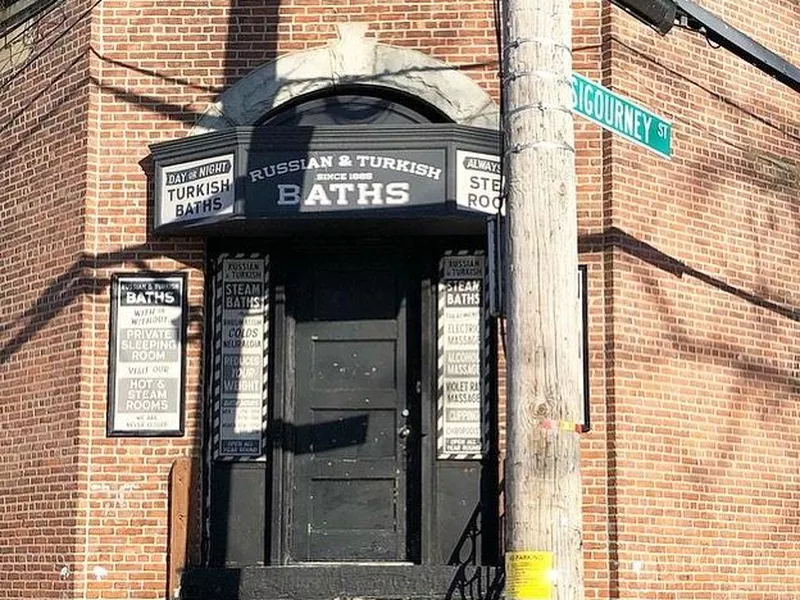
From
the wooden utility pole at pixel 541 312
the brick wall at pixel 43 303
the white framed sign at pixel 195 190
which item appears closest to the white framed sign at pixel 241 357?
the white framed sign at pixel 195 190

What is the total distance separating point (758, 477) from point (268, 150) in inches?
187

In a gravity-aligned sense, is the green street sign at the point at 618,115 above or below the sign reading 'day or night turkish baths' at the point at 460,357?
above

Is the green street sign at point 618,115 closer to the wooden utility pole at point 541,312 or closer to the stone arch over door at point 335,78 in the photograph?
the wooden utility pole at point 541,312

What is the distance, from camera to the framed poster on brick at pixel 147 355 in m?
10.8

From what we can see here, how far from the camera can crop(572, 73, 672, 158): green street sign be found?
721cm

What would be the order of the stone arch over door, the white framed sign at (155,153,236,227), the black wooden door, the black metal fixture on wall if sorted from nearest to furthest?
the black metal fixture on wall, the white framed sign at (155,153,236,227), the black wooden door, the stone arch over door

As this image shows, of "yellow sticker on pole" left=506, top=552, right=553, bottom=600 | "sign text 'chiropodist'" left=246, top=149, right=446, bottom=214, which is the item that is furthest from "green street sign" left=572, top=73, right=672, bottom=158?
"sign text 'chiropodist'" left=246, top=149, right=446, bottom=214

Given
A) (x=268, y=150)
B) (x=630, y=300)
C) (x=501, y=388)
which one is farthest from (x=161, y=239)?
(x=630, y=300)

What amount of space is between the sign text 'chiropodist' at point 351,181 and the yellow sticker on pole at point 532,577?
465 centimetres

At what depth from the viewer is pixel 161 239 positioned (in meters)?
11.1

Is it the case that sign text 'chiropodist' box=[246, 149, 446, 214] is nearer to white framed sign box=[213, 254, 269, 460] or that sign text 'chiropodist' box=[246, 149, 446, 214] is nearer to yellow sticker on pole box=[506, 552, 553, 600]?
white framed sign box=[213, 254, 269, 460]

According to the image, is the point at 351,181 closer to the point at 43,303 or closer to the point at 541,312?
the point at 43,303

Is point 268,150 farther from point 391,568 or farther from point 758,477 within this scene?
point 758,477

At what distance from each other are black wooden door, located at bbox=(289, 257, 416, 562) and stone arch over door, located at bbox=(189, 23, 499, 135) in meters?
1.32
